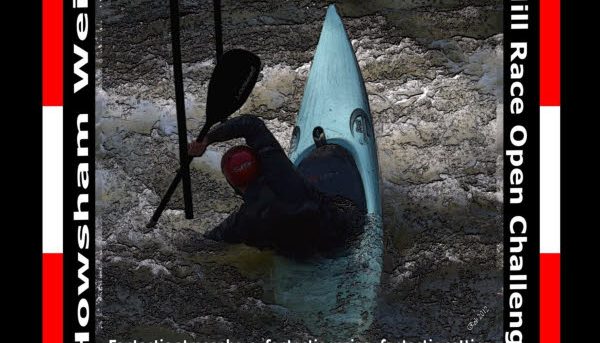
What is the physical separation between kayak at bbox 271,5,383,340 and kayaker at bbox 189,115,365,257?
0.06 meters

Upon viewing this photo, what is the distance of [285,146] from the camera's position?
8.91 feet

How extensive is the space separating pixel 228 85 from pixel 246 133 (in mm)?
164

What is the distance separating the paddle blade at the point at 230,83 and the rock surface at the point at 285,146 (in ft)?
0.95

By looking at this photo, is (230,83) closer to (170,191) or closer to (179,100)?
(179,100)

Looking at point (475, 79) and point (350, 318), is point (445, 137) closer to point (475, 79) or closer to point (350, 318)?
point (475, 79)

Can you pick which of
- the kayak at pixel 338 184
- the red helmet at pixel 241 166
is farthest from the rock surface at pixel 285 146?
the red helmet at pixel 241 166

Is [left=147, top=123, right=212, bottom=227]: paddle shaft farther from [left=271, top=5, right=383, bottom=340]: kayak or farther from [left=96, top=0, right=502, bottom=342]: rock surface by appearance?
[left=271, top=5, right=383, bottom=340]: kayak

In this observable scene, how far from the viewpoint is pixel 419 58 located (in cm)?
297

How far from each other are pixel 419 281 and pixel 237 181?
0.69 meters

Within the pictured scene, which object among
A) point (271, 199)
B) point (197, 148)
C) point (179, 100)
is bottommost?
point (271, 199)

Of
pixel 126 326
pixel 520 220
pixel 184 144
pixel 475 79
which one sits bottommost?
pixel 126 326

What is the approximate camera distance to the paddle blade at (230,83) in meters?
2.46

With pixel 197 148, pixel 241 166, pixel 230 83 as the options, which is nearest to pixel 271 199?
pixel 241 166

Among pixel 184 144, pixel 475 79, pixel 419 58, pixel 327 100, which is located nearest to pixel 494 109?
pixel 475 79
